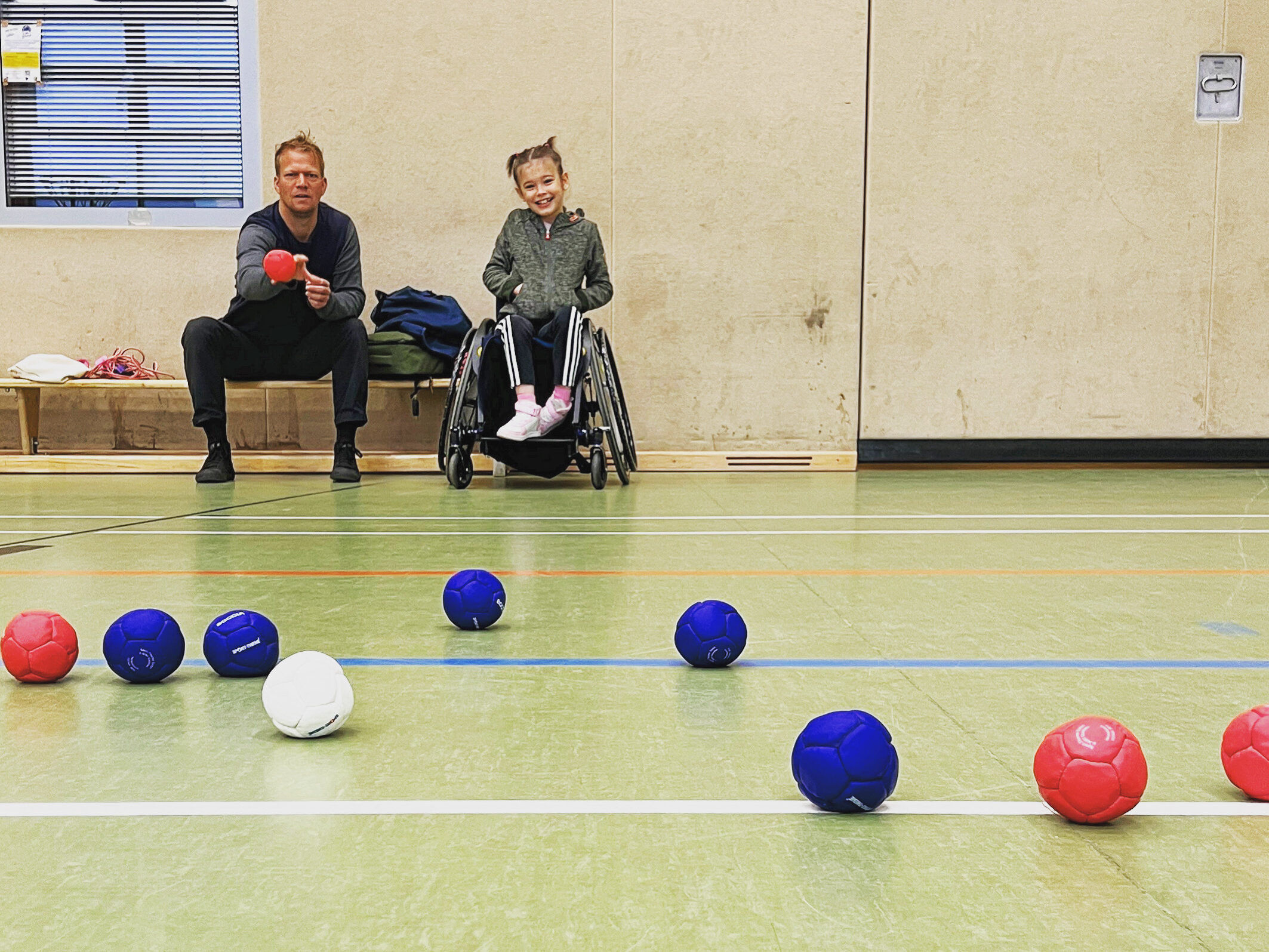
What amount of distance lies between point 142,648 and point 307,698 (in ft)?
1.46

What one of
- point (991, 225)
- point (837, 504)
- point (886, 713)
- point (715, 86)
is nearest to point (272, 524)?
point (837, 504)

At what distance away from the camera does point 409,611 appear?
256cm

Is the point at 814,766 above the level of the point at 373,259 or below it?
below

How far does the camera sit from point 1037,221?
7102mm

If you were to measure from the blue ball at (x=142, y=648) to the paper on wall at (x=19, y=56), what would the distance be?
631 centimetres

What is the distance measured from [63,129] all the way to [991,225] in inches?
210

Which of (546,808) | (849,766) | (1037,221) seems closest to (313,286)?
(1037,221)

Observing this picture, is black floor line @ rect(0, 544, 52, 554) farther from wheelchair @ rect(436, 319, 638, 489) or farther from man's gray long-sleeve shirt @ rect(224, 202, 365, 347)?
man's gray long-sleeve shirt @ rect(224, 202, 365, 347)

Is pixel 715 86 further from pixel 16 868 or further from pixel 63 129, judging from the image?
pixel 16 868

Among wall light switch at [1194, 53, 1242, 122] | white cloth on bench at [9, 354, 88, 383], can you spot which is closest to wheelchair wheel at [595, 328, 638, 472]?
white cloth on bench at [9, 354, 88, 383]

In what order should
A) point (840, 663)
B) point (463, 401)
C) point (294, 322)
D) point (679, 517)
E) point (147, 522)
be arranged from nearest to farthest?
point (840, 663) → point (147, 522) → point (679, 517) → point (463, 401) → point (294, 322)

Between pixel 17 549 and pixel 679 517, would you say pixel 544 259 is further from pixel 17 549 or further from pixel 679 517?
pixel 17 549

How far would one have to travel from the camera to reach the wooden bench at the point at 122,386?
616 cm

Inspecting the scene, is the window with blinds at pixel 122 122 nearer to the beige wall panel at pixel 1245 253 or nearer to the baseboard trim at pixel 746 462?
the baseboard trim at pixel 746 462
